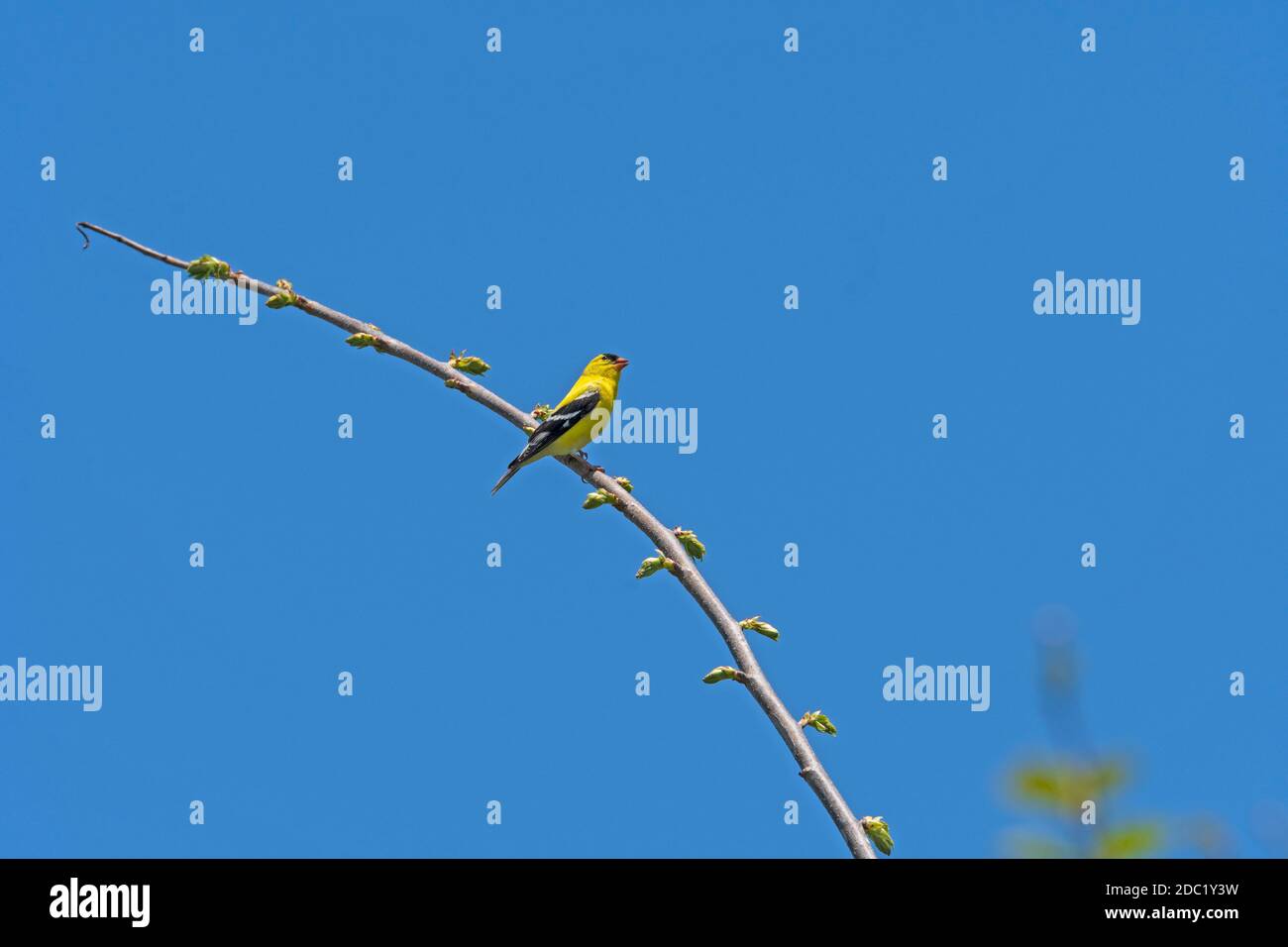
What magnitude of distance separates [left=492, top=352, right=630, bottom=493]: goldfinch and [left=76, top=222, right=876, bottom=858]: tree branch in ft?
10.9

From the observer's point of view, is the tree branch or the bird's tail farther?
the bird's tail

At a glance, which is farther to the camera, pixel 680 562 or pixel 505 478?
pixel 505 478

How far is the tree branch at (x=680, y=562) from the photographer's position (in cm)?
416

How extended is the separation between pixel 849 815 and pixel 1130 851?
151 cm

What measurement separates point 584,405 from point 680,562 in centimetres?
769

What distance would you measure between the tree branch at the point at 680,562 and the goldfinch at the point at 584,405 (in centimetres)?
332

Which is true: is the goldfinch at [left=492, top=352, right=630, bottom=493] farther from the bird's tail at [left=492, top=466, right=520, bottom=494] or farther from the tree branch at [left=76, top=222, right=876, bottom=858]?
the tree branch at [left=76, top=222, right=876, bottom=858]

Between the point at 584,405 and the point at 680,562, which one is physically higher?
the point at 584,405

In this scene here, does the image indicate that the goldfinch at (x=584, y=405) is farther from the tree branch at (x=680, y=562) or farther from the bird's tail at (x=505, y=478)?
the tree branch at (x=680, y=562)

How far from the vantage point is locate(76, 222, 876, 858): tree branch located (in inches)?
164

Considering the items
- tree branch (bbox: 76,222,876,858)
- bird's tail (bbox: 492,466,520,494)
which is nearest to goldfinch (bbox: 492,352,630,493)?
bird's tail (bbox: 492,466,520,494)

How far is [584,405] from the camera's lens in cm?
1250

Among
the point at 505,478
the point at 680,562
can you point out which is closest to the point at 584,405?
the point at 505,478

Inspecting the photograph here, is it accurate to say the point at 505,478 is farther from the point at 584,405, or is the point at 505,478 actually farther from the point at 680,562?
the point at 680,562
